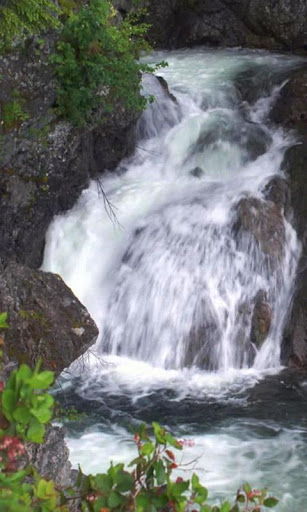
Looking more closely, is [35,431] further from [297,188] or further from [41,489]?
[297,188]

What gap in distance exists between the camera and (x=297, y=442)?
7.61 m

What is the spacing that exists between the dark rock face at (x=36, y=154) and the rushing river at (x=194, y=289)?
44 cm

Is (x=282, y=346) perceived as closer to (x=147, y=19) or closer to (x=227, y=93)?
(x=227, y=93)

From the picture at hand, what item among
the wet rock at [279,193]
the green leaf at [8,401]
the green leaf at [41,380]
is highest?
the wet rock at [279,193]

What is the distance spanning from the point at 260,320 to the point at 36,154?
4075mm

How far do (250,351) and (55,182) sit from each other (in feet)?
12.9

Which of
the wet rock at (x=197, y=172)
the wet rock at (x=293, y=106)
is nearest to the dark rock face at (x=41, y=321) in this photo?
the wet rock at (x=197, y=172)

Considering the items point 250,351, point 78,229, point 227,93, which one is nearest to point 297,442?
point 250,351

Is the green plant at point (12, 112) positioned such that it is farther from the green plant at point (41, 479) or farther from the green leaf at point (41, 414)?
the green leaf at point (41, 414)

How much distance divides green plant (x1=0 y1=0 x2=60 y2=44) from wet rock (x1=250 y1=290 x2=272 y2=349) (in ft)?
15.6

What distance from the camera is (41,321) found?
223 inches

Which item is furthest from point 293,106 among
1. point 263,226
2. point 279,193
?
point 263,226

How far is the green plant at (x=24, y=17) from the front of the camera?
27.5 ft

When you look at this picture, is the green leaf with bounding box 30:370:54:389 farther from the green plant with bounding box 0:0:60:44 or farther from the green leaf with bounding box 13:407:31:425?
the green plant with bounding box 0:0:60:44
